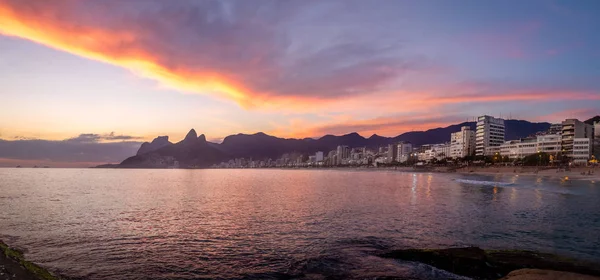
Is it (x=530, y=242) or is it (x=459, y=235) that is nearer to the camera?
(x=530, y=242)

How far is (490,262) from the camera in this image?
1636 cm

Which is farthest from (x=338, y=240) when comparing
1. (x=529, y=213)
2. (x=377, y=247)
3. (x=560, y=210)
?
(x=560, y=210)

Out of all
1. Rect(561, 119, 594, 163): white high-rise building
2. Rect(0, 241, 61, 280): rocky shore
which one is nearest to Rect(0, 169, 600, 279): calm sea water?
Rect(0, 241, 61, 280): rocky shore

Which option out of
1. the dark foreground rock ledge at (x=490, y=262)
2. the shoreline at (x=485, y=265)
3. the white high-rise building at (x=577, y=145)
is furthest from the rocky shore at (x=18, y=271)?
the white high-rise building at (x=577, y=145)

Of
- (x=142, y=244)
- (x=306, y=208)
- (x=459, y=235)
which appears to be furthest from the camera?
(x=306, y=208)

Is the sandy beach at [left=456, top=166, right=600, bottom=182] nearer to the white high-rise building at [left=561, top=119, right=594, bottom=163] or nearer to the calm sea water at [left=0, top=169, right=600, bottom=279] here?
the white high-rise building at [left=561, top=119, right=594, bottom=163]

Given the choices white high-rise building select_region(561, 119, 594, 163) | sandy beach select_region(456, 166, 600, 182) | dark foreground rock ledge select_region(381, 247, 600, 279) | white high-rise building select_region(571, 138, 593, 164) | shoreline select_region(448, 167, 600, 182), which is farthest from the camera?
white high-rise building select_region(561, 119, 594, 163)

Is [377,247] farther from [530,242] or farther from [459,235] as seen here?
[530,242]

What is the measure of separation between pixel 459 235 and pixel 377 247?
26.8ft

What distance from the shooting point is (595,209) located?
3934 cm

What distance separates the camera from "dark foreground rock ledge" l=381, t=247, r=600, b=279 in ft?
51.8

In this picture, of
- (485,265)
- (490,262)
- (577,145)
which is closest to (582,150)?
(577,145)

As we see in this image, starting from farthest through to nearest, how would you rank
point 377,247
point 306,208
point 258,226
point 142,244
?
point 306,208, point 258,226, point 142,244, point 377,247

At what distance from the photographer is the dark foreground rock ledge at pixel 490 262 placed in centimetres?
1578
